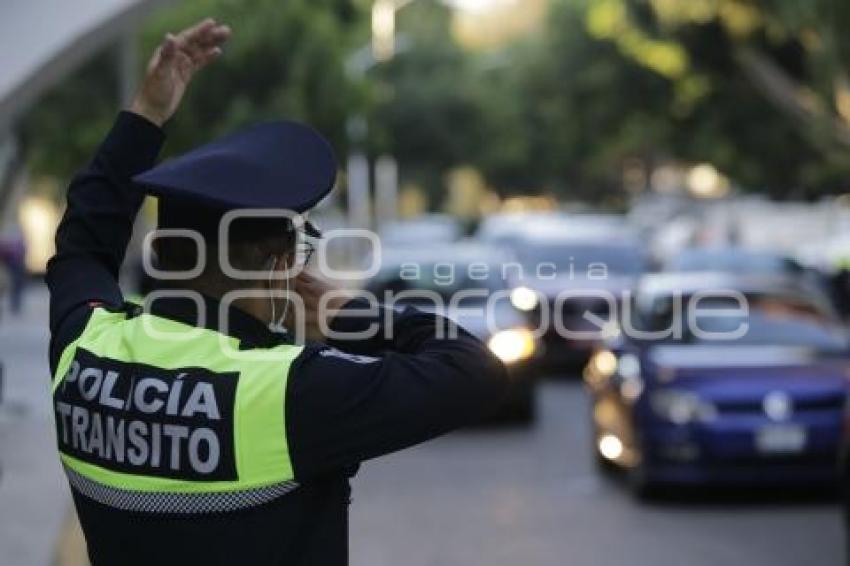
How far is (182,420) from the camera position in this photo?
2.73 m

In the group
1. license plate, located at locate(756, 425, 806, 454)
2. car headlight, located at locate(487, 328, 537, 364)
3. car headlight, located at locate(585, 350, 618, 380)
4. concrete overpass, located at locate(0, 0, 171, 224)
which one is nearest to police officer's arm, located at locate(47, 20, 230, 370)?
license plate, located at locate(756, 425, 806, 454)

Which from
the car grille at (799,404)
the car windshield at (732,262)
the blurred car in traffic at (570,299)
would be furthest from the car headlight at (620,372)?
the car windshield at (732,262)

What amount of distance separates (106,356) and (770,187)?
1775 inches

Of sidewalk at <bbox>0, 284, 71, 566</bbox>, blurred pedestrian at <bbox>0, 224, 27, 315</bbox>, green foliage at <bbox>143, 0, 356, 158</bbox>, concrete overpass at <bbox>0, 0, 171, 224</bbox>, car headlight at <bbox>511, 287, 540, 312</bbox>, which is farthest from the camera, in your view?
blurred pedestrian at <bbox>0, 224, 27, 315</bbox>

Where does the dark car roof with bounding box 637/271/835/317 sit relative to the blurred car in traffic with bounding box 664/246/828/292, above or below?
below

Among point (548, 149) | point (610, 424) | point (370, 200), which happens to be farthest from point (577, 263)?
point (548, 149)

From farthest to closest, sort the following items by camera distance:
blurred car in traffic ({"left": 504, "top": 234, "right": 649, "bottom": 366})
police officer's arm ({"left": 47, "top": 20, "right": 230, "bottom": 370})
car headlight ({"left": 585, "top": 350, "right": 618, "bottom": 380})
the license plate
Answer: blurred car in traffic ({"left": 504, "top": 234, "right": 649, "bottom": 366})
car headlight ({"left": 585, "top": 350, "right": 618, "bottom": 380})
the license plate
police officer's arm ({"left": 47, "top": 20, "right": 230, "bottom": 370})

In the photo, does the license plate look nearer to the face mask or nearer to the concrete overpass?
the concrete overpass

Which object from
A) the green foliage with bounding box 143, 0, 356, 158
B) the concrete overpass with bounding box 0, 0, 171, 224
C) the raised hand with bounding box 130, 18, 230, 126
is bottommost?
the raised hand with bounding box 130, 18, 230, 126

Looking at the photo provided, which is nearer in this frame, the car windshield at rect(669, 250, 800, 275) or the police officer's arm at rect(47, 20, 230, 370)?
the police officer's arm at rect(47, 20, 230, 370)

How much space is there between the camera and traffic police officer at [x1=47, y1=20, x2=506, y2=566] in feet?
8.95

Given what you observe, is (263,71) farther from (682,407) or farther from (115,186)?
(115,186)

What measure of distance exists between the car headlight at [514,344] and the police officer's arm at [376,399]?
41.2 ft

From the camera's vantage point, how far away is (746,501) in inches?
440
